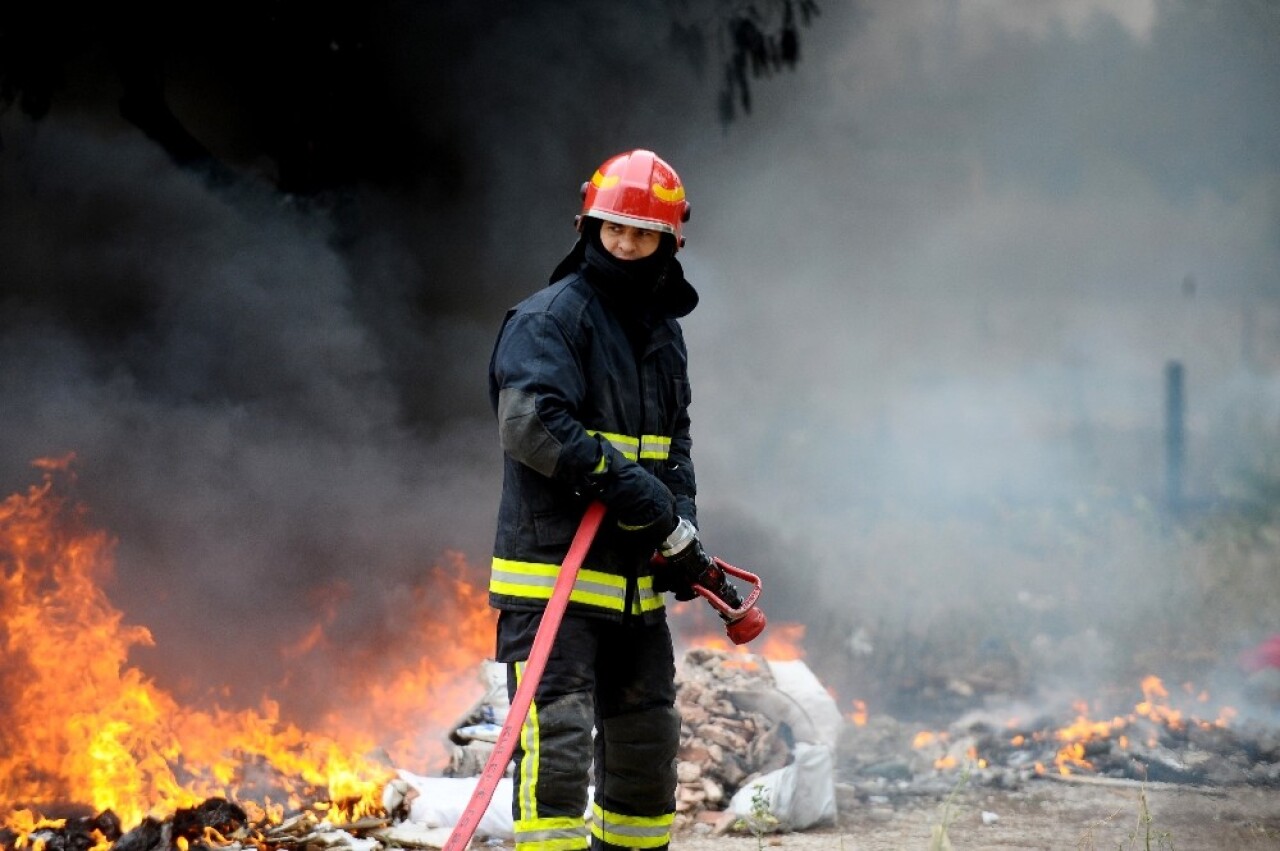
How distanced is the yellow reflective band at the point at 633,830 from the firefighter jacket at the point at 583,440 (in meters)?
0.51

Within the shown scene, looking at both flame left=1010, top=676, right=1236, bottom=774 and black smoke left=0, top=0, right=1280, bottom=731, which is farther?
black smoke left=0, top=0, right=1280, bottom=731

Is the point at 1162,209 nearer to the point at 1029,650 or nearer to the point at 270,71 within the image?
the point at 1029,650

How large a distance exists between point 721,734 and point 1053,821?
143 centimetres

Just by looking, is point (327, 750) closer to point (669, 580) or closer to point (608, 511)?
point (669, 580)

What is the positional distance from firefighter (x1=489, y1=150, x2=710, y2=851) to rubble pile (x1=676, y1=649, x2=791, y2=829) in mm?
2016

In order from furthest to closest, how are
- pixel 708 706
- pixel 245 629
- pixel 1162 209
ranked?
pixel 1162 209
pixel 245 629
pixel 708 706

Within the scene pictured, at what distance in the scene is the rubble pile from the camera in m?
5.00

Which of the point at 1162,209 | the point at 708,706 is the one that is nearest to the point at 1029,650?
the point at 708,706

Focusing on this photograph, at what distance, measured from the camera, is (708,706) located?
5.52 meters

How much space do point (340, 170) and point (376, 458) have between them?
1.84 metres

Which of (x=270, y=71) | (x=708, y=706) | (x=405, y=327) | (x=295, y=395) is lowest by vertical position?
(x=708, y=706)

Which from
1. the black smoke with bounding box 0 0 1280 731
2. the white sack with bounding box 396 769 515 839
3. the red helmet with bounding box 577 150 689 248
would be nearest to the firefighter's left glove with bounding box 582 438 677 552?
the red helmet with bounding box 577 150 689 248

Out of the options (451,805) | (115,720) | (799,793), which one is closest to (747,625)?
(799,793)

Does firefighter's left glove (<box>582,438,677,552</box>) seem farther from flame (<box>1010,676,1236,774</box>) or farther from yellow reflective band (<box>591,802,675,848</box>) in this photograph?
flame (<box>1010,676,1236,774</box>)
